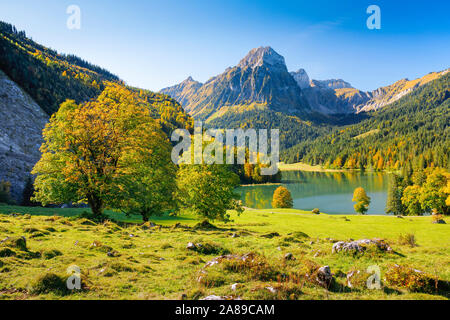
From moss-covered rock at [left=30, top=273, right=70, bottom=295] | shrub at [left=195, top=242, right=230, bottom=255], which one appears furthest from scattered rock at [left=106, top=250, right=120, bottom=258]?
shrub at [left=195, top=242, right=230, bottom=255]

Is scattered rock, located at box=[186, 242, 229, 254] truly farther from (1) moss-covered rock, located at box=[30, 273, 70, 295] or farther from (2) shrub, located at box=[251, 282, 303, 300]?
(1) moss-covered rock, located at box=[30, 273, 70, 295]

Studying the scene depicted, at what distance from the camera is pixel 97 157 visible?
91.6 ft

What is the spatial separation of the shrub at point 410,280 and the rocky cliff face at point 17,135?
66.7 meters

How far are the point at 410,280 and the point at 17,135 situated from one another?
87.9 meters

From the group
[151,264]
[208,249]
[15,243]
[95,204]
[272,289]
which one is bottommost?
[208,249]

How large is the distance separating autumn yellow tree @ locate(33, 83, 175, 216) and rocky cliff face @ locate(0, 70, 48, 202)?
121ft

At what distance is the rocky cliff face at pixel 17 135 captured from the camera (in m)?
55.9

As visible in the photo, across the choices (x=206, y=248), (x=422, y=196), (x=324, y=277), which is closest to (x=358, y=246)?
(x=324, y=277)

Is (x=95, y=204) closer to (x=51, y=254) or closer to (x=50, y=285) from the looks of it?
(x=51, y=254)

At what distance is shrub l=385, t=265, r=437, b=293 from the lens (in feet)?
34.8

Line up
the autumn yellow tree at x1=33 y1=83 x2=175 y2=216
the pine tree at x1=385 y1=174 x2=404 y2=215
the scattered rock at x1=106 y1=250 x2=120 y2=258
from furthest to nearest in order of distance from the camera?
the pine tree at x1=385 y1=174 x2=404 y2=215
the autumn yellow tree at x1=33 y1=83 x2=175 y2=216
the scattered rock at x1=106 y1=250 x2=120 y2=258
